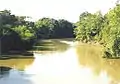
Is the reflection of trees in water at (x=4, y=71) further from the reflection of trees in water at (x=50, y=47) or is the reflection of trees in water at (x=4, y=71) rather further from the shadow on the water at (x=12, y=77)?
the reflection of trees in water at (x=50, y=47)

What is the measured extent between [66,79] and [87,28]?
163 ft

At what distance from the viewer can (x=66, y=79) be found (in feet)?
87.1

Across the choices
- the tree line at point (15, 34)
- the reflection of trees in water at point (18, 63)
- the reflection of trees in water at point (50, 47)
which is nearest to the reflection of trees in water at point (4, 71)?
the reflection of trees in water at point (18, 63)

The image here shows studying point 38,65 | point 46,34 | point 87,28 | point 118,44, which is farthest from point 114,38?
point 46,34

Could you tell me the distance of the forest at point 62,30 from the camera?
40.3 meters

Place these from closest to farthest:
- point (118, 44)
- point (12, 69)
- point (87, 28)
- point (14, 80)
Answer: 1. point (14, 80)
2. point (12, 69)
3. point (118, 44)
4. point (87, 28)

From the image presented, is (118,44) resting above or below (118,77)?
above

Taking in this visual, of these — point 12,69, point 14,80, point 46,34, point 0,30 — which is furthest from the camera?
point 46,34

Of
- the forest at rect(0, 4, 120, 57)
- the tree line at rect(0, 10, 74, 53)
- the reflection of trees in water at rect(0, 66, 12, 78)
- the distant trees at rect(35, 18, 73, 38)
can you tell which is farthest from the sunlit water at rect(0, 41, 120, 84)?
the distant trees at rect(35, 18, 73, 38)

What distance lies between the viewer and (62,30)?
355ft

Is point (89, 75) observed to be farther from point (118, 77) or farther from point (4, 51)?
point (4, 51)

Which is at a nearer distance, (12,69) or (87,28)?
(12,69)

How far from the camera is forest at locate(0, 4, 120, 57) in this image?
40281 mm

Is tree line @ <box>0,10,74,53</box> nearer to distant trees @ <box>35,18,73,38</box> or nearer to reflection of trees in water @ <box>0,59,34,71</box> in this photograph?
distant trees @ <box>35,18,73,38</box>
